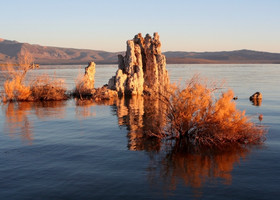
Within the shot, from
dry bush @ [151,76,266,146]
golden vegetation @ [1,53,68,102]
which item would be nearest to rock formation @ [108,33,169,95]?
golden vegetation @ [1,53,68,102]

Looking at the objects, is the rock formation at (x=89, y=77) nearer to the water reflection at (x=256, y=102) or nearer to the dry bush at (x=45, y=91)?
the dry bush at (x=45, y=91)

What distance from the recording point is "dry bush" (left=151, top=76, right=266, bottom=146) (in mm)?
14289

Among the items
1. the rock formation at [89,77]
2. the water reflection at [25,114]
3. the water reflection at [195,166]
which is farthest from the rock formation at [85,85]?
the water reflection at [195,166]

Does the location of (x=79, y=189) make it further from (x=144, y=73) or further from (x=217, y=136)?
(x=144, y=73)

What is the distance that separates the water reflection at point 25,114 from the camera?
658 inches

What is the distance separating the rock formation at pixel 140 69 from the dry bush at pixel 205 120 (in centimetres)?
1738

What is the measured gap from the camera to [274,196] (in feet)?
29.7

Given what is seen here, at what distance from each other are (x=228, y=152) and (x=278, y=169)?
7.61 feet

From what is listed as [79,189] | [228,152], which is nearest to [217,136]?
[228,152]

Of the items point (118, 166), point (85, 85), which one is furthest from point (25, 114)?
point (118, 166)

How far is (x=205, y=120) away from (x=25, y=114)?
42.6 ft

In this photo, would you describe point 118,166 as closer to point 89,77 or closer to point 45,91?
point 45,91

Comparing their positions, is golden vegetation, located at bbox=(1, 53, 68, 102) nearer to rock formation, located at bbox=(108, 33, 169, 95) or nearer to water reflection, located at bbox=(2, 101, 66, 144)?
water reflection, located at bbox=(2, 101, 66, 144)

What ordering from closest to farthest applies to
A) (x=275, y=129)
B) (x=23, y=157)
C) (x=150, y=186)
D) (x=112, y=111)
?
(x=150, y=186), (x=23, y=157), (x=275, y=129), (x=112, y=111)
